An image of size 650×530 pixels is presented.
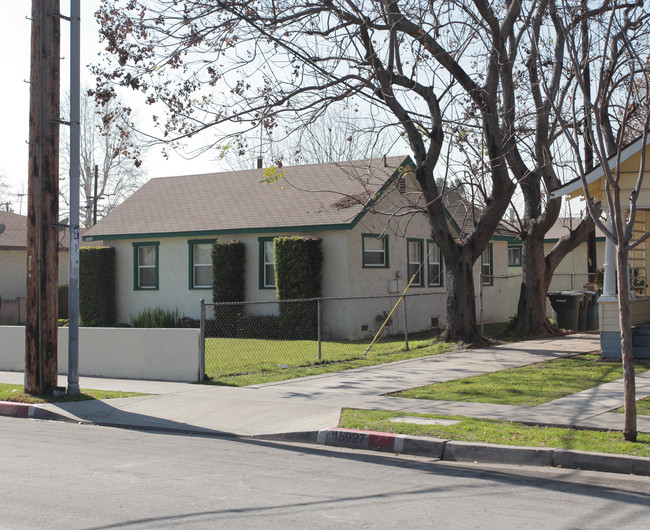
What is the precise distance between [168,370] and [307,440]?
18.9 feet

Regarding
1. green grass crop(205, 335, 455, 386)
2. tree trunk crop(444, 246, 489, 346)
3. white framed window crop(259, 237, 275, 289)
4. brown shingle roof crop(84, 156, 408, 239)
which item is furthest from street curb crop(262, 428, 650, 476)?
white framed window crop(259, 237, 275, 289)

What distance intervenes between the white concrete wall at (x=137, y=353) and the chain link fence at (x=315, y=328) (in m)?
2.91

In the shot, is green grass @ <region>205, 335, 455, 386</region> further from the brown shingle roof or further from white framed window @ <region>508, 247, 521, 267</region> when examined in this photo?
white framed window @ <region>508, 247, 521, 267</region>

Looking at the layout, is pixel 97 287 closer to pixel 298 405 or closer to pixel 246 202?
pixel 246 202

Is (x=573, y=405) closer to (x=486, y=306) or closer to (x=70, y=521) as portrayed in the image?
(x=70, y=521)

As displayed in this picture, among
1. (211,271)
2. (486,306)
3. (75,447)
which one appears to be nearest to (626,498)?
(75,447)

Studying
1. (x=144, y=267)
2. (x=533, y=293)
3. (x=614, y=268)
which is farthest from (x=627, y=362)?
(x=144, y=267)

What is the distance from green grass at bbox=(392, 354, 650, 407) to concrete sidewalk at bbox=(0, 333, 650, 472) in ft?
1.16

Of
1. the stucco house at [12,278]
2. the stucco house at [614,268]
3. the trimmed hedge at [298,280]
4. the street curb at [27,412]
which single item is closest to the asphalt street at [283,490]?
the street curb at [27,412]

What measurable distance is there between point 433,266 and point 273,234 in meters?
6.08

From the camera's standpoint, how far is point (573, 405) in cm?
1063

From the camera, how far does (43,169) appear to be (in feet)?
40.5

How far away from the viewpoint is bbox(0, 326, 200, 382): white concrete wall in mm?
14336

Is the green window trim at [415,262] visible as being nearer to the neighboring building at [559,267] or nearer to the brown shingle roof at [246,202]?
the brown shingle roof at [246,202]
